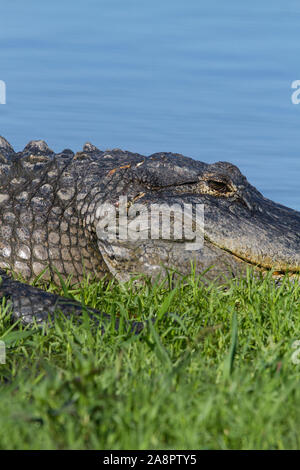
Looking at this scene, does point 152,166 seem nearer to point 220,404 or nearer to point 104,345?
point 104,345

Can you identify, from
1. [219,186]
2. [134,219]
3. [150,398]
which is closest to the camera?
[150,398]

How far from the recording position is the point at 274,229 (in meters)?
5.95

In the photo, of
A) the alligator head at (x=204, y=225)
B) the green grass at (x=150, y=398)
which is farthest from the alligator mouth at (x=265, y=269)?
the green grass at (x=150, y=398)

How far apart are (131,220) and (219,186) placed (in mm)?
931

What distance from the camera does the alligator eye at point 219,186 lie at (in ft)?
20.3

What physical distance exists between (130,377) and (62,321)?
1.58m

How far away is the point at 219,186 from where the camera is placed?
622cm

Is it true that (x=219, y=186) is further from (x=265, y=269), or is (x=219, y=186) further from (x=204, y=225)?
(x=265, y=269)

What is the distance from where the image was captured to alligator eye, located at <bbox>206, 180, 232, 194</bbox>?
620cm

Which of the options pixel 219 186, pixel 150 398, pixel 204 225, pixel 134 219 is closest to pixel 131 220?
pixel 134 219


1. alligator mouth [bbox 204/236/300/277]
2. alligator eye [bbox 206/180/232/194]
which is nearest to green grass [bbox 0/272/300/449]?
alligator mouth [bbox 204/236/300/277]

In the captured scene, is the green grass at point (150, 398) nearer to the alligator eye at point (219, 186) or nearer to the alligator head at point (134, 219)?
the alligator head at point (134, 219)

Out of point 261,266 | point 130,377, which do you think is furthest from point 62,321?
point 261,266
